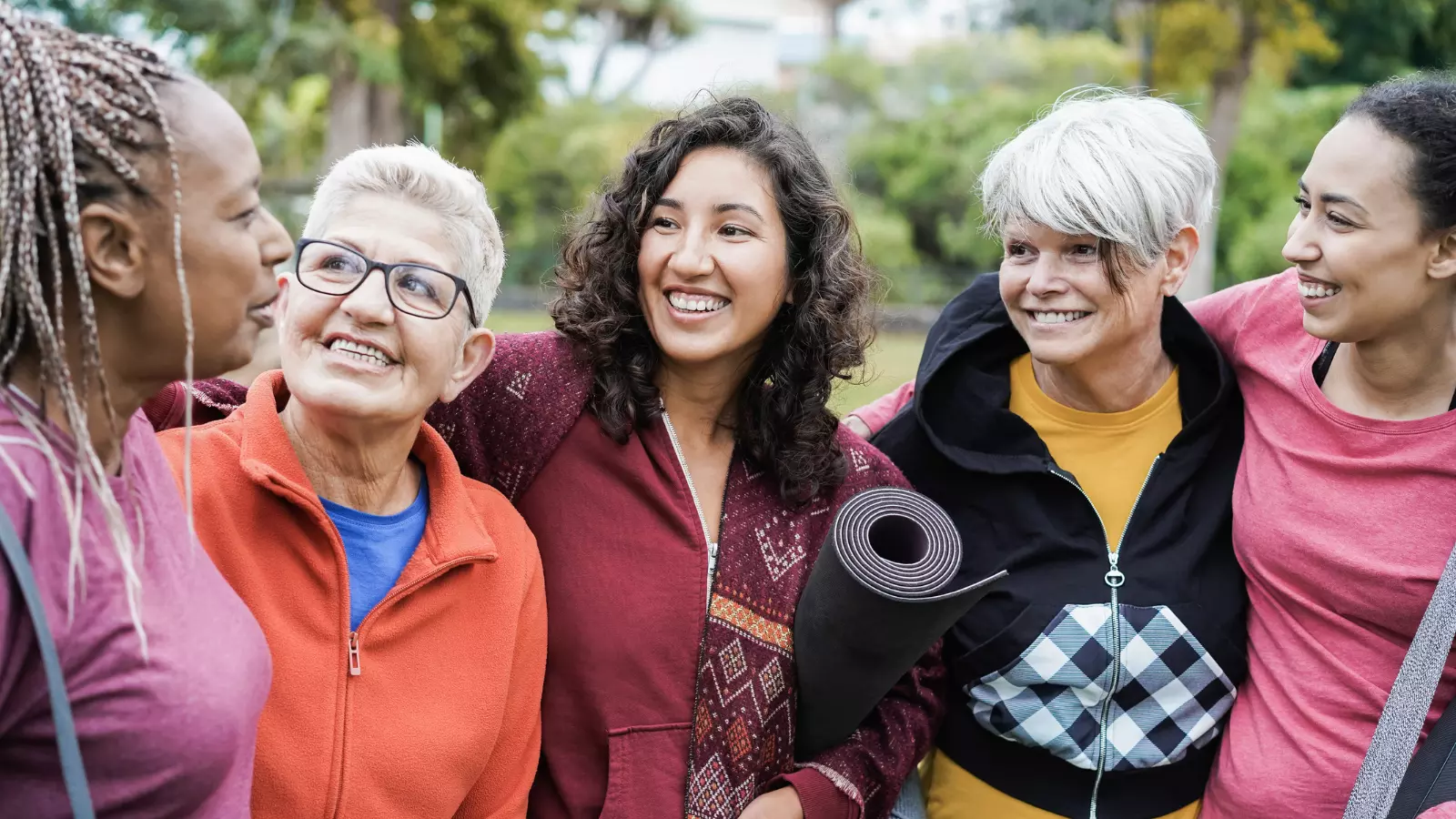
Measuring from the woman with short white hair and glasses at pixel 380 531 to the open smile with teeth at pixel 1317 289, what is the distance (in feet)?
5.65

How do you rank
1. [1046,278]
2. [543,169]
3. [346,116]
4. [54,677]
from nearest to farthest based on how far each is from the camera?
[54,677] → [1046,278] → [346,116] → [543,169]

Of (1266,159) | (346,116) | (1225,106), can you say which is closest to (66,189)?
(346,116)

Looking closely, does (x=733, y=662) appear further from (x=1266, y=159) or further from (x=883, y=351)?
(x=1266, y=159)

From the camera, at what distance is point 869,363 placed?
3.15 metres

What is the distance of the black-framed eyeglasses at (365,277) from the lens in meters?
2.24

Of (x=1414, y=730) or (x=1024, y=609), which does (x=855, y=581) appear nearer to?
(x=1024, y=609)

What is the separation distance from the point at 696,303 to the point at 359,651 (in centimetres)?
107


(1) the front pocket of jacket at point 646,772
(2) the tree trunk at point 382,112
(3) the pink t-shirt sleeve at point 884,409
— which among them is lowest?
(2) the tree trunk at point 382,112

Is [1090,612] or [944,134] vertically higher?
[1090,612]

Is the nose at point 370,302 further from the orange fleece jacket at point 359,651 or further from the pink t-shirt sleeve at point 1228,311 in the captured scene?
the pink t-shirt sleeve at point 1228,311

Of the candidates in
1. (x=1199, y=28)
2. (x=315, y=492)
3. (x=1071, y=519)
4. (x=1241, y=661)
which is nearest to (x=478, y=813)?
(x=315, y=492)

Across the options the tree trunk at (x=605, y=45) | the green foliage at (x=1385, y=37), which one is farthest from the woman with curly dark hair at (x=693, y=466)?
the tree trunk at (x=605, y=45)

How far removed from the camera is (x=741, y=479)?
2.80 meters

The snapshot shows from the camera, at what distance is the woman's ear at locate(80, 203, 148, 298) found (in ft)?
4.79
